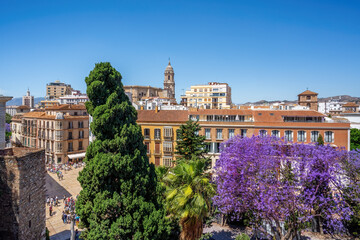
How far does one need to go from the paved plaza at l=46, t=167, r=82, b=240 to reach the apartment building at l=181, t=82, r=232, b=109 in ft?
166

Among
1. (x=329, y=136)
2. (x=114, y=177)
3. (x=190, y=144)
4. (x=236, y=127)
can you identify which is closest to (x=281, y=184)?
(x=114, y=177)

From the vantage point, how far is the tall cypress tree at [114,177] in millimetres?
11875

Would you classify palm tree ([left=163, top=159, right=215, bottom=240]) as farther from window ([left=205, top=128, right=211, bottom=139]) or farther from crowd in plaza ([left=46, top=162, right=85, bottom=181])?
crowd in plaza ([left=46, top=162, right=85, bottom=181])

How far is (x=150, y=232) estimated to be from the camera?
1219cm

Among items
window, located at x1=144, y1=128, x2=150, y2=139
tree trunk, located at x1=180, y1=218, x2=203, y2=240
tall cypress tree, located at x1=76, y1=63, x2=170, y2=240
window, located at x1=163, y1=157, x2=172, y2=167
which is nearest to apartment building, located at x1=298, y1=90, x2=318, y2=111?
window, located at x1=163, y1=157, x2=172, y2=167

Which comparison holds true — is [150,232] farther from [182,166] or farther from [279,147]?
[279,147]

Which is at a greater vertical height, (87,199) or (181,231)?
(87,199)

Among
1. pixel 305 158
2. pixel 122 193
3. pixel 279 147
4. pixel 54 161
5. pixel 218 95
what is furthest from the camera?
pixel 218 95

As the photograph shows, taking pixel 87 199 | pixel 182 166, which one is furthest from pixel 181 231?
pixel 87 199

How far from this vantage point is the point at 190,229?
13.5 m

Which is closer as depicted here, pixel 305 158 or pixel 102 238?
pixel 102 238

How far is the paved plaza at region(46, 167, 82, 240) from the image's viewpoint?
65.5 feet

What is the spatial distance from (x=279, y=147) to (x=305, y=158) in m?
2.16

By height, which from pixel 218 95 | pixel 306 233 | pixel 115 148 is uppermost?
pixel 218 95
